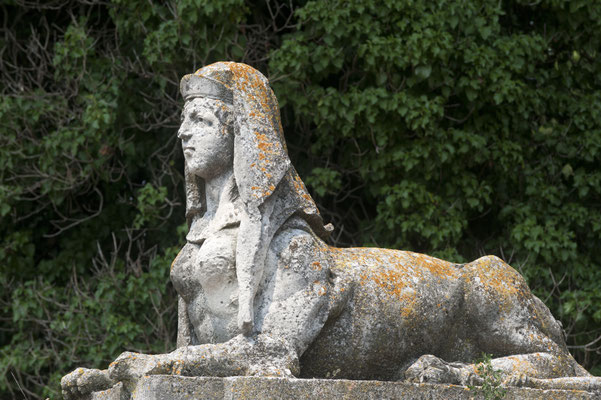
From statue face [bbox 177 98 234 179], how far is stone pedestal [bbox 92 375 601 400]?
1333 millimetres

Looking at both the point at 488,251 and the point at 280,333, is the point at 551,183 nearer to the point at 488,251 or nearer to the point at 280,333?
the point at 488,251

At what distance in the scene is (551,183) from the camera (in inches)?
468

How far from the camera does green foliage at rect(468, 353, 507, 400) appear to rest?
239 inches

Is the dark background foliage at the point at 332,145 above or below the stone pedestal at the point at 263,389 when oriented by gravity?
below

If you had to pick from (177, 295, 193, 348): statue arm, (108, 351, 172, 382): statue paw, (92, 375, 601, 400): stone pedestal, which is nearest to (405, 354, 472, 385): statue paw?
(92, 375, 601, 400): stone pedestal

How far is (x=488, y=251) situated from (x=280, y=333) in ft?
19.1

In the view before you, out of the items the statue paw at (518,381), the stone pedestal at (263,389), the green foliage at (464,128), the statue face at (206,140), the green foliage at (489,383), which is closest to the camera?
the stone pedestal at (263,389)

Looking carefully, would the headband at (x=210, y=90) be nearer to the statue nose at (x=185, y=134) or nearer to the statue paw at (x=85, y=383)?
the statue nose at (x=185, y=134)

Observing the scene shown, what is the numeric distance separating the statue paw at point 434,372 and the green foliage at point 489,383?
6.5 inches

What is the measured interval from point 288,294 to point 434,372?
89 cm

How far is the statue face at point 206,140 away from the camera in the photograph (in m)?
6.59

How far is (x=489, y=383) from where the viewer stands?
243 inches

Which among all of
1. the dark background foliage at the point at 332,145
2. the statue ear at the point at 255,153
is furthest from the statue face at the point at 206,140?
the dark background foliage at the point at 332,145

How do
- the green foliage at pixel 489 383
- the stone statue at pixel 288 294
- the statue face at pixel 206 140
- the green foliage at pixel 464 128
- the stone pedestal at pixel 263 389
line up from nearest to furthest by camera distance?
the stone pedestal at pixel 263 389
the green foliage at pixel 489 383
the stone statue at pixel 288 294
the statue face at pixel 206 140
the green foliage at pixel 464 128
